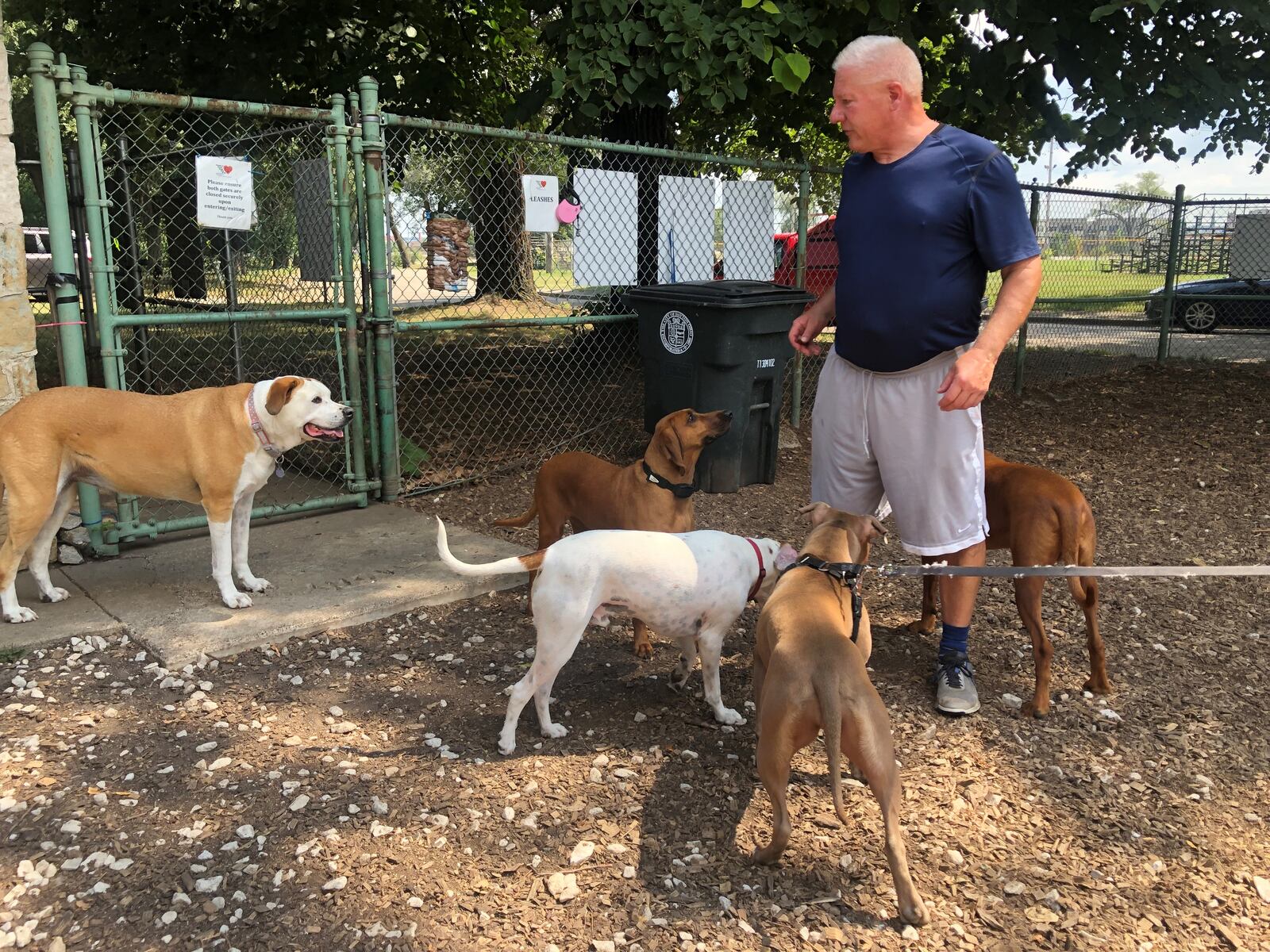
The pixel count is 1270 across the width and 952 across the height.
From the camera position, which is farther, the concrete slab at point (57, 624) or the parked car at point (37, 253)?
the parked car at point (37, 253)

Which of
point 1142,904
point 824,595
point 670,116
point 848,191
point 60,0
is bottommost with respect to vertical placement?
point 1142,904

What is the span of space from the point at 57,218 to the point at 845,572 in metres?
3.94

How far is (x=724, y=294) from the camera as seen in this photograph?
5934 millimetres

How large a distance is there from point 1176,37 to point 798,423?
3995 mm

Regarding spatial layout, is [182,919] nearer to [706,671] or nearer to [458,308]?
[706,671]

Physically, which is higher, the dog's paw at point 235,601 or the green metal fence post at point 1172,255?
the green metal fence post at point 1172,255

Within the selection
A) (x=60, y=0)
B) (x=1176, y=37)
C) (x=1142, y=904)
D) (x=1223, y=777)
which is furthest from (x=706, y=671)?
(x=60, y=0)

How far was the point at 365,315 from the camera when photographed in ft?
18.7

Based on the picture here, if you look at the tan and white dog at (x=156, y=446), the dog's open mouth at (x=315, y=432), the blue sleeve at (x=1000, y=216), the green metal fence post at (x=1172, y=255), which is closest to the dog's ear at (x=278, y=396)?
the tan and white dog at (x=156, y=446)

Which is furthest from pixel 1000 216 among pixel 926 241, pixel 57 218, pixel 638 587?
pixel 57 218

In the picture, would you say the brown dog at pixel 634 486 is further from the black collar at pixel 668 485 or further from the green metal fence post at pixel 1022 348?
the green metal fence post at pixel 1022 348

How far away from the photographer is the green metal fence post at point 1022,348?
984 cm

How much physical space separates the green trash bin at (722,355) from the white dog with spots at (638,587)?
104 inches

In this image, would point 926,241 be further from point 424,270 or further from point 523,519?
point 424,270
